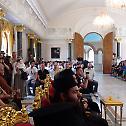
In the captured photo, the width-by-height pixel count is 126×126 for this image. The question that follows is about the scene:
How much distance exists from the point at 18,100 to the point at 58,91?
330 centimetres

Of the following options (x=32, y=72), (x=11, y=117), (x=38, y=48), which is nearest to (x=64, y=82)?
(x=11, y=117)

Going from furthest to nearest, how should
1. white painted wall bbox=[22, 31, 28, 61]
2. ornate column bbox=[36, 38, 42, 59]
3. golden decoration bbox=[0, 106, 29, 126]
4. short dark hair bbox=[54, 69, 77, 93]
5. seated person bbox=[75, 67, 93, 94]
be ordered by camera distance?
ornate column bbox=[36, 38, 42, 59] < white painted wall bbox=[22, 31, 28, 61] < seated person bbox=[75, 67, 93, 94] < short dark hair bbox=[54, 69, 77, 93] < golden decoration bbox=[0, 106, 29, 126]

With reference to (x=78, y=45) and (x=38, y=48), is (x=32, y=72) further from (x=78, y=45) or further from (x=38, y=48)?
(x=78, y=45)

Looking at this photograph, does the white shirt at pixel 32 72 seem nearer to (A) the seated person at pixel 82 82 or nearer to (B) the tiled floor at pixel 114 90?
(B) the tiled floor at pixel 114 90

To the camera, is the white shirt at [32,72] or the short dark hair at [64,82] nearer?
the short dark hair at [64,82]

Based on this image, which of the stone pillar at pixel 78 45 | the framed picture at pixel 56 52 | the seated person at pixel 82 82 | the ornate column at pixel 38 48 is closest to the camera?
the seated person at pixel 82 82

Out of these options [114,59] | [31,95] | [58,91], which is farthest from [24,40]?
[58,91]

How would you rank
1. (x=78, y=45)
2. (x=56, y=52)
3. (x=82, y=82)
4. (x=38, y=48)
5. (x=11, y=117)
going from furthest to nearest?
(x=78, y=45), (x=56, y=52), (x=38, y=48), (x=82, y=82), (x=11, y=117)

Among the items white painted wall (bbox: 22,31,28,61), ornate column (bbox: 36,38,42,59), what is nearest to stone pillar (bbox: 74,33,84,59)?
ornate column (bbox: 36,38,42,59)

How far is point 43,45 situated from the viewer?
26.0m

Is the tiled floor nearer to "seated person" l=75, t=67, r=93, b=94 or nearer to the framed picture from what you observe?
"seated person" l=75, t=67, r=93, b=94

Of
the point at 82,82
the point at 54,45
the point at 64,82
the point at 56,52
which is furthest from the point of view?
the point at 54,45

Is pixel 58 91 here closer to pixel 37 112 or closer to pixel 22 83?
pixel 37 112

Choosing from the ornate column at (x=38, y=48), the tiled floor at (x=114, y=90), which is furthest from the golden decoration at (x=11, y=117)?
the ornate column at (x=38, y=48)
